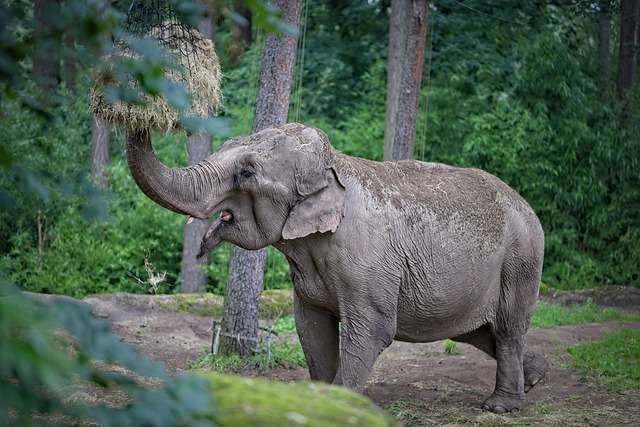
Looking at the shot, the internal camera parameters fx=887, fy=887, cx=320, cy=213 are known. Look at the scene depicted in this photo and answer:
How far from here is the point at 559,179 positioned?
16828 millimetres

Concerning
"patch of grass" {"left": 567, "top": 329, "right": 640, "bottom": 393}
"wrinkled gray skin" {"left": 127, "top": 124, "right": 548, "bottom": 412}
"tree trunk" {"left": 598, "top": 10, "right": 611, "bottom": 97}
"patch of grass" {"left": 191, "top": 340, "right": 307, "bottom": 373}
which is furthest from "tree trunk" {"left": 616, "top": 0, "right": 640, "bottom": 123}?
"patch of grass" {"left": 191, "top": 340, "right": 307, "bottom": 373}

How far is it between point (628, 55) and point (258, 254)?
1047 cm

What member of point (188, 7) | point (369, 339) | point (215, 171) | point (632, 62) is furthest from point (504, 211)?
point (632, 62)

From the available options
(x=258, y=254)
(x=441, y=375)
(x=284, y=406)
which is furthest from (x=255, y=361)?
(x=284, y=406)

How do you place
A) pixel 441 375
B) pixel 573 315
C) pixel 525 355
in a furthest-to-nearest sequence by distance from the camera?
pixel 573 315 → pixel 441 375 → pixel 525 355

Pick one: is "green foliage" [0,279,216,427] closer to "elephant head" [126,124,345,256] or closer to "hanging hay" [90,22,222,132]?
"hanging hay" [90,22,222,132]

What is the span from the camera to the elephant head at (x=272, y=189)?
653cm

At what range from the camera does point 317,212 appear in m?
6.63

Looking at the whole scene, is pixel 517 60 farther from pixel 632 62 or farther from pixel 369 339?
pixel 369 339

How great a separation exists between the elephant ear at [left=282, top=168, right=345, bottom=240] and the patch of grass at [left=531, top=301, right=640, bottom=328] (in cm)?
651

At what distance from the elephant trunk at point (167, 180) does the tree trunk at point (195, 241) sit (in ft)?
28.2

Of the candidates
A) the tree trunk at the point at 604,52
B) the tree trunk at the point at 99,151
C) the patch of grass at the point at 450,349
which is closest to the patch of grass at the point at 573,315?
the patch of grass at the point at 450,349

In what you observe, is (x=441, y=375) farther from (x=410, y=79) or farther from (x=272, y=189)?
(x=410, y=79)

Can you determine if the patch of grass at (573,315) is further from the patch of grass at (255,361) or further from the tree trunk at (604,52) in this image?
the tree trunk at (604,52)
